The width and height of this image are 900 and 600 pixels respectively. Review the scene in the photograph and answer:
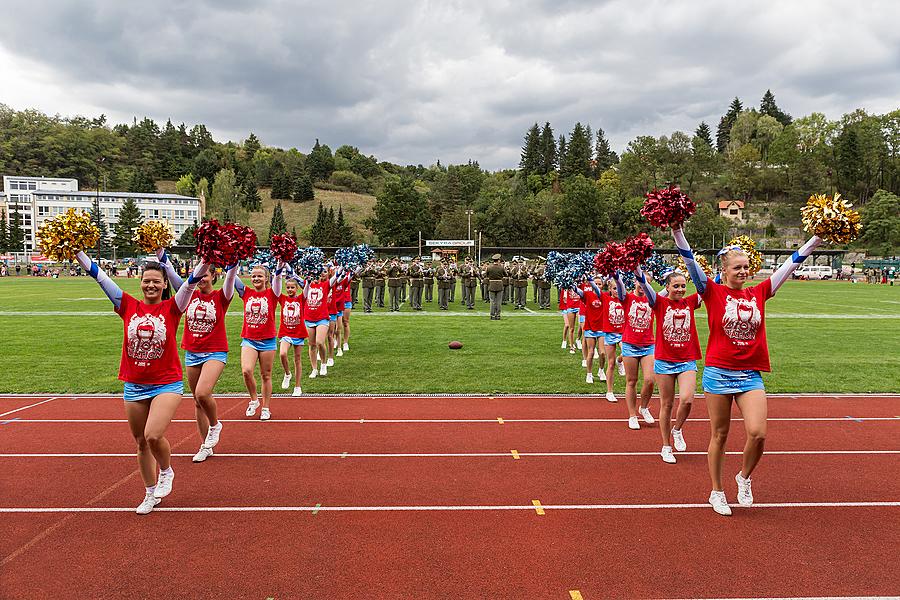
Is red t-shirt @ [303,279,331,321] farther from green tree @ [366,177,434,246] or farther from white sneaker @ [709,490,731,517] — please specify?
green tree @ [366,177,434,246]

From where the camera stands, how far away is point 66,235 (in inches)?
186

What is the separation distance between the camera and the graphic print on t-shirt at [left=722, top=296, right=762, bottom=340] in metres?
4.69

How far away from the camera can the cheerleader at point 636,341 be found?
23.1ft

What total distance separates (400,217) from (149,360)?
287ft

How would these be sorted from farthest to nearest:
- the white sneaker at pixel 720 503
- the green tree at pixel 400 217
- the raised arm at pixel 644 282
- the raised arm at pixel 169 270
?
the green tree at pixel 400 217 < the raised arm at pixel 644 282 < the raised arm at pixel 169 270 < the white sneaker at pixel 720 503

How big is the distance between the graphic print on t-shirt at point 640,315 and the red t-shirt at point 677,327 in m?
0.92

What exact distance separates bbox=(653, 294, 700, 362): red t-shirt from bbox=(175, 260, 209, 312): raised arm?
4392mm

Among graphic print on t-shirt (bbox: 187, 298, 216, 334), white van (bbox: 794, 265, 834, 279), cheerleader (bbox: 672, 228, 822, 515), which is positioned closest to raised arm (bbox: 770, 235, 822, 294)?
cheerleader (bbox: 672, 228, 822, 515)

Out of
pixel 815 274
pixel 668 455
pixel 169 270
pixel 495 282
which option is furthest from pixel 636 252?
pixel 815 274

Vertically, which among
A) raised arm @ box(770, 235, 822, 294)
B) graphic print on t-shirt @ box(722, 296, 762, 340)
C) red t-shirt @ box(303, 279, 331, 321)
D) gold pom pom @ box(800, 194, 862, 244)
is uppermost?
gold pom pom @ box(800, 194, 862, 244)

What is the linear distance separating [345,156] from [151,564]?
185 metres

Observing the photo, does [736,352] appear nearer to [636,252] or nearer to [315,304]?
[636,252]

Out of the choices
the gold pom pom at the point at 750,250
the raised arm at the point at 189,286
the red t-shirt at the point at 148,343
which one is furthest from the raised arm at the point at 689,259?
the red t-shirt at the point at 148,343

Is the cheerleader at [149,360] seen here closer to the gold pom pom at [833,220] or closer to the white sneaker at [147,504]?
the white sneaker at [147,504]
